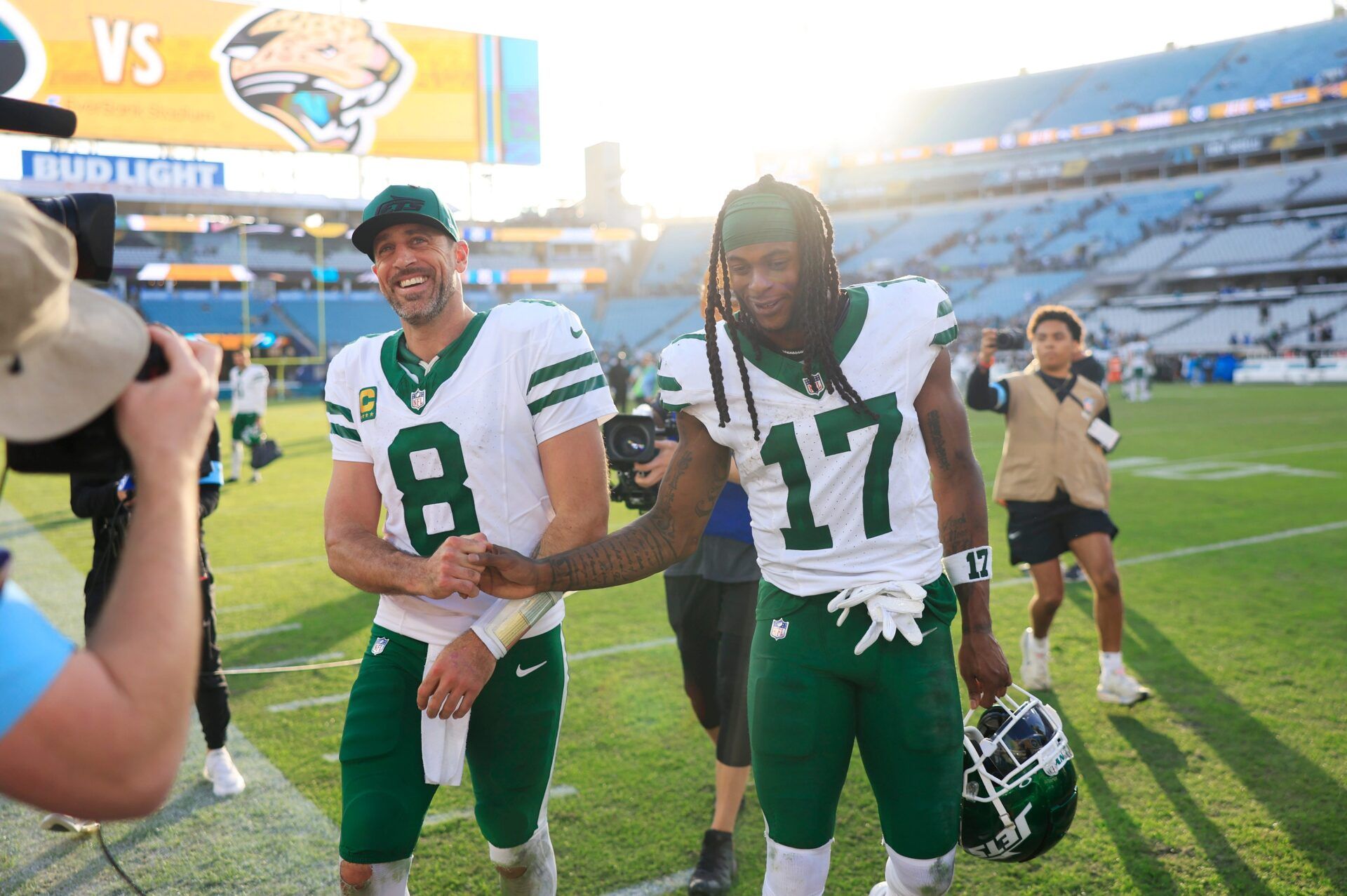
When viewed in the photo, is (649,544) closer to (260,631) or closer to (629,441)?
(629,441)

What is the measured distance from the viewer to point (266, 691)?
5.24m

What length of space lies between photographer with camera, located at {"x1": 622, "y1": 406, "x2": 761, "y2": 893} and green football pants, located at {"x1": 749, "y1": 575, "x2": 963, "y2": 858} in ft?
2.89

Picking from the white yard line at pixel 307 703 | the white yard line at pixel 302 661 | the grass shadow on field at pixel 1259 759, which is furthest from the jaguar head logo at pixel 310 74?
the grass shadow on field at pixel 1259 759

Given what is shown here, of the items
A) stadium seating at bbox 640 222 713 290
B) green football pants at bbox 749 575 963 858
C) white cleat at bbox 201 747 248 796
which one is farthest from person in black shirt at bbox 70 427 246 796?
stadium seating at bbox 640 222 713 290

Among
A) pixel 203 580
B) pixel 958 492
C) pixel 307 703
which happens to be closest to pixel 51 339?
pixel 958 492

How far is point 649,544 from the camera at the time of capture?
262cm

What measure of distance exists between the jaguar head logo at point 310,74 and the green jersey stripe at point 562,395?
1422 inches

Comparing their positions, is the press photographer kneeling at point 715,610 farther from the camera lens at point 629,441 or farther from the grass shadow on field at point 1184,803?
the grass shadow on field at point 1184,803

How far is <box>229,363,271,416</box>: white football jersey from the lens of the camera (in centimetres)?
1277

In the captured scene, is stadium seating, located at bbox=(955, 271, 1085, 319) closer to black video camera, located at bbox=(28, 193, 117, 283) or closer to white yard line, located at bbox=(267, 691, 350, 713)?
white yard line, located at bbox=(267, 691, 350, 713)

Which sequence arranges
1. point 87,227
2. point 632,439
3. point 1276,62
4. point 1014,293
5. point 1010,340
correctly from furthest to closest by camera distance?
1. point 1276,62
2. point 1014,293
3. point 1010,340
4. point 632,439
5. point 87,227

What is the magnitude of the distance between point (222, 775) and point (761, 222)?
10.5ft

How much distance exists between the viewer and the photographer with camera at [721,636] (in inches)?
131

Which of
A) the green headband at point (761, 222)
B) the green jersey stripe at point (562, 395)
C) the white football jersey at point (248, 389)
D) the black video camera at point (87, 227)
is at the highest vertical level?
the green headband at point (761, 222)
